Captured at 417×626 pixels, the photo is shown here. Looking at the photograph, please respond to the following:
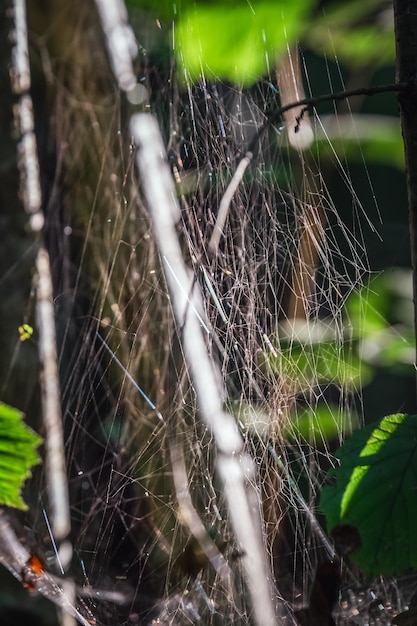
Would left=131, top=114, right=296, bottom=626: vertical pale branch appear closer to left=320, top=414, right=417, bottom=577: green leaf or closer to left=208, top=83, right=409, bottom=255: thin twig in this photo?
left=208, top=83, right=409, bottom=255: thin twig

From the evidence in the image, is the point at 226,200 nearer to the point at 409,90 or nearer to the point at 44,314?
the point at 409,90

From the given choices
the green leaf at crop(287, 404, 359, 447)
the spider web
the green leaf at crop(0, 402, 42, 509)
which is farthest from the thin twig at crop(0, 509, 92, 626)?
the green leaf at crop(287, 404, 359, 447)

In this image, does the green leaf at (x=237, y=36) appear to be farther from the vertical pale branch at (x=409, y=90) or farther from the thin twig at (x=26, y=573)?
the thin twig at (x=26, y=573)

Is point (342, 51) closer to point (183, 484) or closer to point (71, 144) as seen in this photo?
point (71, 144)

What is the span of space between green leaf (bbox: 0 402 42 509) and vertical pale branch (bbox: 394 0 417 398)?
13.6 inches

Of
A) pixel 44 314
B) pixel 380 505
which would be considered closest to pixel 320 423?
pixel 380 505

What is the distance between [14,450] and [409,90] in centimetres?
42

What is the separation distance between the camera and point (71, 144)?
3.48 feet

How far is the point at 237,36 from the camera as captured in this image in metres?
0.68

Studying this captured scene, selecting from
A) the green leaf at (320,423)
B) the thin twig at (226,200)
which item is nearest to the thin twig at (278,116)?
the thin twig at (226,200)

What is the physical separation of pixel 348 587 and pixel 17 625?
548mm

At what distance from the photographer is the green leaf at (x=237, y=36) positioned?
0.66 meters

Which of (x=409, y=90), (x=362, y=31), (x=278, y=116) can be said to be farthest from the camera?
(x=362, y=31)

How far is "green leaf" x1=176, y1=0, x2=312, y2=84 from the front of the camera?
0.66 metres
